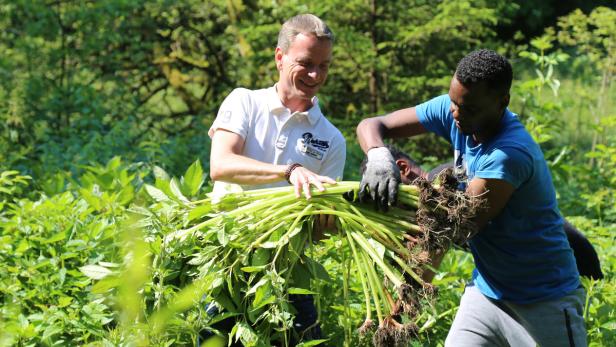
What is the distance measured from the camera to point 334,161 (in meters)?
3.64

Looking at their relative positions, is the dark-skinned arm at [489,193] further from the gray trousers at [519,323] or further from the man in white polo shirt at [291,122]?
the man in white polo shirt at [291,122]

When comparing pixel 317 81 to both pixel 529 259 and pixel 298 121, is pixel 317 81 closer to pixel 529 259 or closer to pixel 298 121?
pixel 298 121

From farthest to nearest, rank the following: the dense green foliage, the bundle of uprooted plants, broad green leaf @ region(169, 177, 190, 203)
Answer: the dense green foliage → broad green leaf @ region(169, 177, 190, 203) → the bundle of uprooted plants

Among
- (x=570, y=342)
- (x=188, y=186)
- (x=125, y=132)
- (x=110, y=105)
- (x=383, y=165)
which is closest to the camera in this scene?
(x=383, y=165)

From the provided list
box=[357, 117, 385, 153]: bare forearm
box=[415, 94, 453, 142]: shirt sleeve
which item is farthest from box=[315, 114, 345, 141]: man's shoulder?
box=[415, 94, 453, 142]: shirt sleeve

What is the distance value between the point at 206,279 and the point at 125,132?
475 centimetres

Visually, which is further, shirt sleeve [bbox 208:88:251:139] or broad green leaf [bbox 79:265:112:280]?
shirt sleeve [bbox 208:88:251:139]

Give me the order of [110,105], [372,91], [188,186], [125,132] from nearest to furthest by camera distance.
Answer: [188,186]
[125,132]
[110,105]
[372,91]

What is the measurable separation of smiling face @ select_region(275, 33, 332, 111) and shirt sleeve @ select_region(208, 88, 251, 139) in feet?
0.56

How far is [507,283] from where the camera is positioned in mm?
3221

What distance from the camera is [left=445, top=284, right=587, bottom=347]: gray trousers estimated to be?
319 centimetres

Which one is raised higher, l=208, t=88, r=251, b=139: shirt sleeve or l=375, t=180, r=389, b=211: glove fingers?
l=208, t=88, r=251, b=139: shirt sleeve

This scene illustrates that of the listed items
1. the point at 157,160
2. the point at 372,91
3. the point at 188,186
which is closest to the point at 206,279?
the point at 188,186

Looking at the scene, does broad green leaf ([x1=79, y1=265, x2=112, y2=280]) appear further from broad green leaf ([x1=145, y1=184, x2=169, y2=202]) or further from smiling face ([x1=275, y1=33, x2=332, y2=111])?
smiling face ([x1=275, y1=33, x2=332, y2=111])
